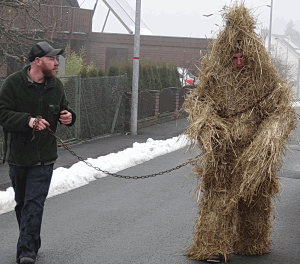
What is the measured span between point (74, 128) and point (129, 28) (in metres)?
24.9

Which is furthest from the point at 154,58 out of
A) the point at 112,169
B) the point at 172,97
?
the point at 112,169

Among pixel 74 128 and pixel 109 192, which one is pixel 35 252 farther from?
pixel 74 128

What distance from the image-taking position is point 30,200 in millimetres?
4691

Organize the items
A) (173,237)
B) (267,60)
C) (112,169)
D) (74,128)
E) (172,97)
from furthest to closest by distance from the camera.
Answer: (172,97) → (74,128) → (112,169) → (173,237) → (267,60)

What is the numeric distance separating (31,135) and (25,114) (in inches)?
8.7

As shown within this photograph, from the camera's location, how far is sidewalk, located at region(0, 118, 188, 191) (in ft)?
32.2

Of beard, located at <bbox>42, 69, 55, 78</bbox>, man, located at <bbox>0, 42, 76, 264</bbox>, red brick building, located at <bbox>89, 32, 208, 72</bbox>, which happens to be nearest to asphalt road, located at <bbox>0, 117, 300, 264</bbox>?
man, located at <bbox>0, 42, 76, 264</bbox>

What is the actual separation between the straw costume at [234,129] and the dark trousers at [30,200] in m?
1.37

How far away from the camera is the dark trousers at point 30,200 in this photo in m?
4.67

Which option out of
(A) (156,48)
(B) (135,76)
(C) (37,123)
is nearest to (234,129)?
(C) (37,123)

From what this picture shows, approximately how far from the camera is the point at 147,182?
8.80 m

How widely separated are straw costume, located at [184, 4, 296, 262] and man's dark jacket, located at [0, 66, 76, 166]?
1272 mm

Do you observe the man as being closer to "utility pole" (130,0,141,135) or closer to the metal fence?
the metal fence

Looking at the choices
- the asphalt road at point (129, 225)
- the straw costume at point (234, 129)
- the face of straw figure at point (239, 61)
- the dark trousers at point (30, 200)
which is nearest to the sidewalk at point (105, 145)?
the asphalt road at point (129, 225)
